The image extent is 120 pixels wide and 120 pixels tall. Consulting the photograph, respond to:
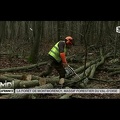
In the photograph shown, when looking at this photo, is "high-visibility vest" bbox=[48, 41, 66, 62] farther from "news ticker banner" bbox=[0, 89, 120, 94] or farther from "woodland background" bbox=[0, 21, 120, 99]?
"news ticker banner" bbox=[0, 89, 120, 94]

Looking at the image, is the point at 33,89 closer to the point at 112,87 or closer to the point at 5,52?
the point at 112,87

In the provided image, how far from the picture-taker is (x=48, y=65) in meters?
7.25

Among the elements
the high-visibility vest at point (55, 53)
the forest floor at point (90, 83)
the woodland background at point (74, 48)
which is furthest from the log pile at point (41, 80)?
the high-visibility vest at point (55, 53)

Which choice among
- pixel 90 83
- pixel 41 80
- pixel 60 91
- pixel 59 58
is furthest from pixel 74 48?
pixel 60 91

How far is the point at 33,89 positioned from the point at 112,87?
65.9 inches

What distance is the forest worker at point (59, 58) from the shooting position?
678 cm

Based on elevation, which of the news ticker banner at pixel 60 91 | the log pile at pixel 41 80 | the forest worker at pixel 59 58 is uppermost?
the forest worker at pixel 59 58

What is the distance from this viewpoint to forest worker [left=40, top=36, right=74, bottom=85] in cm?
678

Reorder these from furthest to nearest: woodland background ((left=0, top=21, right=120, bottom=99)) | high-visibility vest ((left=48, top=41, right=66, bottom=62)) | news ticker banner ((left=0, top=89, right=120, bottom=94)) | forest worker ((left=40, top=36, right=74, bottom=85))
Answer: woodland background ((left=0, top=21, right=120, bottom=99)) → high-visibility vest ((left=48, top=41, right=66, bottom=62)) → forest worker ((left=40, top=36, right=74, bottom=85)) → news ticker banner ((left=0, top=89, right=120, bottom=94))

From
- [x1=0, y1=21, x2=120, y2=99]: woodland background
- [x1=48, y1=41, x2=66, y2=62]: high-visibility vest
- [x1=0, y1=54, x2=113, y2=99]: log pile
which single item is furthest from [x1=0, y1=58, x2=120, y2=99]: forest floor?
[x1=48, y1=41, x2=66, y2=62]: high-visibility vest

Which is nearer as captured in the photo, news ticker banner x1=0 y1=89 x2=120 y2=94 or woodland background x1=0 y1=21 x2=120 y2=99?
news ticker banner x1=0 y1=89 x2=120 y2=94

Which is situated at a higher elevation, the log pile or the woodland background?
the woodland background

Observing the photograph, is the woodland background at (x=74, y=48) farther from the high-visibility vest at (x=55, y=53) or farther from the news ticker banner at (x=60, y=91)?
the high-visibility vest at (x=55, y=53)

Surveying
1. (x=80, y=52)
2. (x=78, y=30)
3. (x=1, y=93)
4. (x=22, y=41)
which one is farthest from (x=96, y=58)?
(x=1, y=93)
